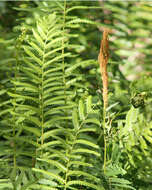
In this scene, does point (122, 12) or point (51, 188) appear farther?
point (122, 12)

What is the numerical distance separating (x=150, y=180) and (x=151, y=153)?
0.09m

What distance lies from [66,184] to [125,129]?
0.26 m

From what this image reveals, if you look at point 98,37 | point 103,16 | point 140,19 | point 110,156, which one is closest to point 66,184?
point 110,156

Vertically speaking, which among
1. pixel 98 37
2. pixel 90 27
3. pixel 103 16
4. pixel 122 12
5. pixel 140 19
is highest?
pixel 140 19

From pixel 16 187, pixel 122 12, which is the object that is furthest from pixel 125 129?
pixel 122 12

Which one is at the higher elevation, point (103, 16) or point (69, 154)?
point (103, 16)

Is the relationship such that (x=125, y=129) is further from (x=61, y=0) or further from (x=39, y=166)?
(x=61, y=0)

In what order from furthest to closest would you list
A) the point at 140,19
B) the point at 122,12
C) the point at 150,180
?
1. the point at 140,19
2. the point at 122,12
3. the point at 150,180

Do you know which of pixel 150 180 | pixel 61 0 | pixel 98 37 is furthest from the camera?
pixel 98 37

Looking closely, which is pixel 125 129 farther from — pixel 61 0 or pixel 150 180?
pixel 61 0

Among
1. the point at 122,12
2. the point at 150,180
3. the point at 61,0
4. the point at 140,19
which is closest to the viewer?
the point at 150,180

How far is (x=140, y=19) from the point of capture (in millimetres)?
2639

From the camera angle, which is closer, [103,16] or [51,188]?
[51,188]

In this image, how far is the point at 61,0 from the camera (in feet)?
3.98
